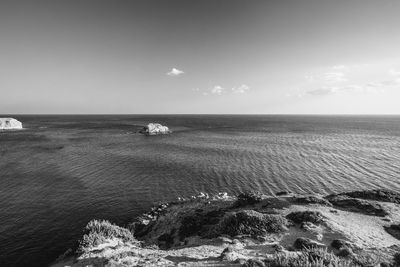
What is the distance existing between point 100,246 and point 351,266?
14.8 m

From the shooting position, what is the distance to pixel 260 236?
14.2 meters

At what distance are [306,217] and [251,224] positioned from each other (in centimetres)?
478

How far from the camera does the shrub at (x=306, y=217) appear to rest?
52.5ft

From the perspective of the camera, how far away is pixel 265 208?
19.5m

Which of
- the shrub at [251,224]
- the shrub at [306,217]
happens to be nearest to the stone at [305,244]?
the shrub at [251,224]

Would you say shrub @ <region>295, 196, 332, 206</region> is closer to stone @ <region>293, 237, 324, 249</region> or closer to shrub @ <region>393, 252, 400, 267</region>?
stone @ <region>293, 237, 324, 249</region>

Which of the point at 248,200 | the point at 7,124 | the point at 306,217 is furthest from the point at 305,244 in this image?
the point at 7,124

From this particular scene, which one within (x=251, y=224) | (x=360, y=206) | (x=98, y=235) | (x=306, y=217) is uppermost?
(x=306, y=217)

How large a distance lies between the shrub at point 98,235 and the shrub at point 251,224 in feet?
26.5

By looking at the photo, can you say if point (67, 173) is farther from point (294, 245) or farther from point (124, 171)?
point (294, 245)

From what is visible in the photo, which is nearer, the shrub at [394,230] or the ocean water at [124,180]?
the shrub at [394,230]

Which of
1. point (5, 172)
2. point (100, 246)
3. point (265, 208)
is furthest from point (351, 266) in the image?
point (5, 172)

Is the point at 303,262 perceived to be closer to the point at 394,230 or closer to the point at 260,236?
the point at 260,236

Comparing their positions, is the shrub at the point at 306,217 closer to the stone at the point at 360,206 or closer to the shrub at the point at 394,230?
the shrub at the point at 394,230
